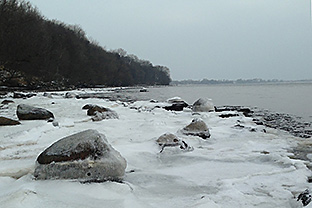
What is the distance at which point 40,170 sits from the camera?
2893 mm

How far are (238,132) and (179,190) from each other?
3854mm

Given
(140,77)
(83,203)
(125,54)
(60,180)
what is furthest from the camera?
(125,54)

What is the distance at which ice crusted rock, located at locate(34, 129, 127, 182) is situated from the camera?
9.46 ft

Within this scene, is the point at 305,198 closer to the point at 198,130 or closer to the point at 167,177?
the point at 167,177

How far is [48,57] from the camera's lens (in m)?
24.3

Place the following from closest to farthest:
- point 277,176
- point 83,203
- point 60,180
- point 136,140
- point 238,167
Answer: point 83,203, point 60,180, point 277,176, point 238,167, point 136,140

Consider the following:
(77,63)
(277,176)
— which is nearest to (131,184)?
(277,176)

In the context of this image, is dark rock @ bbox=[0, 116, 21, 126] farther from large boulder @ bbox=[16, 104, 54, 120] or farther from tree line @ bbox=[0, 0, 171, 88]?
tree line @ bbox=[0, 0, 171, 88]

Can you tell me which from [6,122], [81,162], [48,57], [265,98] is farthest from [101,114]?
[48,57]

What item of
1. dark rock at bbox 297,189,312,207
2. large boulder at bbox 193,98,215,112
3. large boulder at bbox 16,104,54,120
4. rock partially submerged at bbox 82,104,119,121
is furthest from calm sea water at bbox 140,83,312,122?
large boulder at bbox 16,104,54,120

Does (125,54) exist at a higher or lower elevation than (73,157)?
higher

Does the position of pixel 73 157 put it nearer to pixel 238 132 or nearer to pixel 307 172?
pixel 307 172

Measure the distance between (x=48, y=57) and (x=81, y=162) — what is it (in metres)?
23.9

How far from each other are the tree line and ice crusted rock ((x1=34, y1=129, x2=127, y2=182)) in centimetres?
1498
